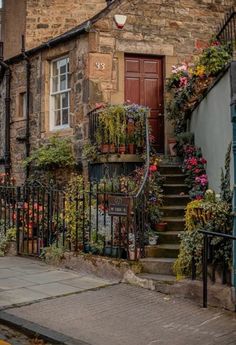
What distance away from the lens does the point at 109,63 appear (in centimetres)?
1128

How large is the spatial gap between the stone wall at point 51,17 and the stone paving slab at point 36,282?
774cm

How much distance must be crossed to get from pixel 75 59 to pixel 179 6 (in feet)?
9.68

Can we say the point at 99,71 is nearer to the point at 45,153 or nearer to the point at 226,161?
the point at 45,153

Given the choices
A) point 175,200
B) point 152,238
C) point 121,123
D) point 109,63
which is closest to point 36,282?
point 152,238

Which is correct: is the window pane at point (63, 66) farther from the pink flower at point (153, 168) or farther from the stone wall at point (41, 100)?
the pink flower at point (153, 168)

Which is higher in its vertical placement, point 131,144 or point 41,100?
point 41,100

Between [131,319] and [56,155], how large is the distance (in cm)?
669

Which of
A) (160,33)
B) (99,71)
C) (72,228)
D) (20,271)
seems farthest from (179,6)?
(20,271)

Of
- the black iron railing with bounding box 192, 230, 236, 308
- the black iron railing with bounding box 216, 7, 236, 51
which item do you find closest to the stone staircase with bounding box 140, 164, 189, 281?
the black iron railing with bounding box 192, 230, 236, 308

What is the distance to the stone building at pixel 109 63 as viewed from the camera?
36.7 feet

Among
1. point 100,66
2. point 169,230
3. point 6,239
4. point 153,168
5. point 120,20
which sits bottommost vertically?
point 6,239

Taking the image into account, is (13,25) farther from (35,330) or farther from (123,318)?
(35,330)

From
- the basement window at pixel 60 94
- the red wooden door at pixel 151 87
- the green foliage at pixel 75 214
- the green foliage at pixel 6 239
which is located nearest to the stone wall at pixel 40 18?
the basement window at pixel 60 94

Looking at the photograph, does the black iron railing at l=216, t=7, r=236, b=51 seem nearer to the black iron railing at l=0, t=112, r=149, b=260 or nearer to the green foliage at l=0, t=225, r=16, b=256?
the black iron railing at l=0, t=112, r=149, b=260
